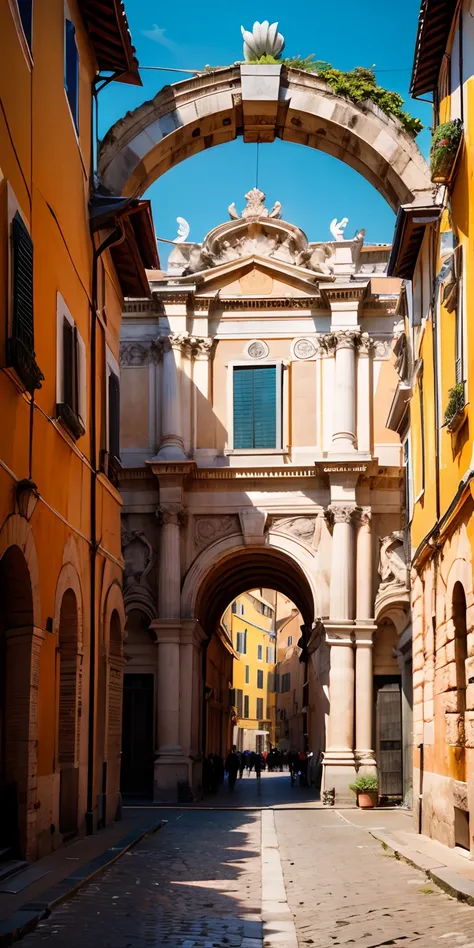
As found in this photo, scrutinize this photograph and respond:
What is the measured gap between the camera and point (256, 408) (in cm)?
3362

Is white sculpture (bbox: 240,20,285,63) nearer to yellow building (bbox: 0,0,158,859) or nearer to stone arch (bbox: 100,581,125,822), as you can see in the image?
yellow building (bbox: 0,0,158,859)

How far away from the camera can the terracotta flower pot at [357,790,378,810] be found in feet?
97.0

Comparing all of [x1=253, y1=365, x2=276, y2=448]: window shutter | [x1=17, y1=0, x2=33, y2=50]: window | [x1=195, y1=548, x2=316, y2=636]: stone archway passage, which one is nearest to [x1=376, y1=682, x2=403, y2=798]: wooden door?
[x1=195, y1=548, x2=316, y2=636]: stone archway passage

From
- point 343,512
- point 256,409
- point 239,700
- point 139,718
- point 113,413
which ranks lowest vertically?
point 239,700

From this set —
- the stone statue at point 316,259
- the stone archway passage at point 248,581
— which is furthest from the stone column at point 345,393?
the stone archway passage at point 248,581

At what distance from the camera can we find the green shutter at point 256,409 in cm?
3350

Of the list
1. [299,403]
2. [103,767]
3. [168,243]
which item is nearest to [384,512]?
[299,403]

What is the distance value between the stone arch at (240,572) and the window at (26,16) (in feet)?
67.5

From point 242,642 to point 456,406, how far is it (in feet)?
215

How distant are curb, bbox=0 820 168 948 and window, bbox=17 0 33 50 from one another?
827 cm

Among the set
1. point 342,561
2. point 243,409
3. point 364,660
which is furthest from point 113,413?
point 364,660

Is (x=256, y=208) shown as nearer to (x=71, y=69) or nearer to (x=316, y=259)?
(x=316, y=259)

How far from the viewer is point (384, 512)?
32844 mm

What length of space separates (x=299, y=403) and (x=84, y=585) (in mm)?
16458
